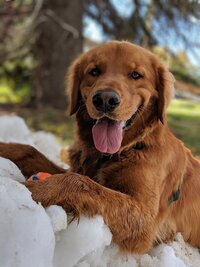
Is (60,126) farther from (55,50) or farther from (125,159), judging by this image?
(125,159)

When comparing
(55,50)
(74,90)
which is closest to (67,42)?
(55,50)

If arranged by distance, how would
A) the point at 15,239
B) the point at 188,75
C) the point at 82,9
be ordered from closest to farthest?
the point at 15,239 < the point at 82,9 < the point at 188,75

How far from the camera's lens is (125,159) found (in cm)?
350

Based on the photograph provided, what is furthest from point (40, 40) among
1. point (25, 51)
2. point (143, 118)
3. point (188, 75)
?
point (143, 118)

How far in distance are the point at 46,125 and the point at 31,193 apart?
814cm

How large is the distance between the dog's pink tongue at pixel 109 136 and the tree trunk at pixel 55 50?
28.9ft

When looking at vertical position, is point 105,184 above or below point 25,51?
above

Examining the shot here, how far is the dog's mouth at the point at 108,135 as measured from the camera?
136 inches

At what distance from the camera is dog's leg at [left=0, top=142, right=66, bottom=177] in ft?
12.8

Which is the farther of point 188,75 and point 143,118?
point 188,75

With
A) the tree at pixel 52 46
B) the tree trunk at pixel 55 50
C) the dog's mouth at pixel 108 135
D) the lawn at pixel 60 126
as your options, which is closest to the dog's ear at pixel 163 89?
the dog's mouth at pixel 108 135

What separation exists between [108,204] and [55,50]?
9.77 meters

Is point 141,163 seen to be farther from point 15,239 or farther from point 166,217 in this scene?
point 15,239

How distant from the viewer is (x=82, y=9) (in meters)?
12.5
